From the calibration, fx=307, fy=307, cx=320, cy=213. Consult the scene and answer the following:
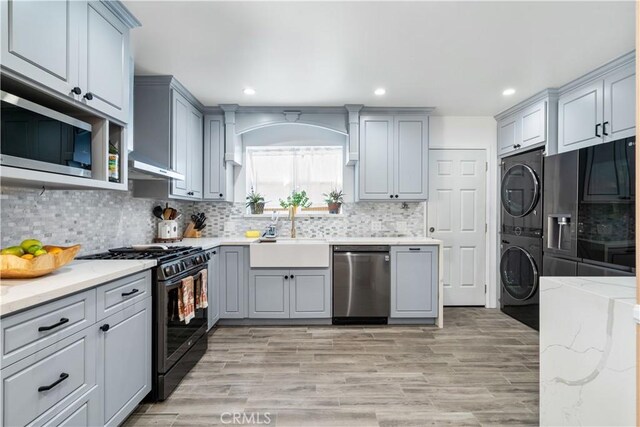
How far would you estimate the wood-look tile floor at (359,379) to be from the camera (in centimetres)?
187

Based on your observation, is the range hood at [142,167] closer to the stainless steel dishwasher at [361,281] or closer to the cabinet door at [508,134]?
the stainless steel dishwasher at [361,281]

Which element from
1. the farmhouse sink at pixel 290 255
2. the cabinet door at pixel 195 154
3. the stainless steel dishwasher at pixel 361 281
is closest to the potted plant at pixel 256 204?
the cabinet door at pixel 195 154

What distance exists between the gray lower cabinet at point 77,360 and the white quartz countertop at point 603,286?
210cm

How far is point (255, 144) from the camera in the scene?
13.3 ft

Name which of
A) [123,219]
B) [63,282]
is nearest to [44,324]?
[63,282]

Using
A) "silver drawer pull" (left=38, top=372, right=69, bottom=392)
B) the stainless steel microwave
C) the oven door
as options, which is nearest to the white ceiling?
the stainless steel microwave

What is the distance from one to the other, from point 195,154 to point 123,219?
1.09 m

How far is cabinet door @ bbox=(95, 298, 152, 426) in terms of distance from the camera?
1.54 metres

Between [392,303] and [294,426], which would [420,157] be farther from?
[294,426]

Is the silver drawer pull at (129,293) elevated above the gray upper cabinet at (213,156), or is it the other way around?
the gray upper cabinet at (213,156)

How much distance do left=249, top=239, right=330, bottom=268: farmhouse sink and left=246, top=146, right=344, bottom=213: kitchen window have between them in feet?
2.99

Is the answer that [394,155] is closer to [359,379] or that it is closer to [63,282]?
[359,379]

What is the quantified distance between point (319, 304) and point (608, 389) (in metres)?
2.52

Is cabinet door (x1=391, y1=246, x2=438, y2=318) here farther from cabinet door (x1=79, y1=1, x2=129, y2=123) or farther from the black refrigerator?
cabinet door (x1=79, y1=1, x2=129, y2=123)
